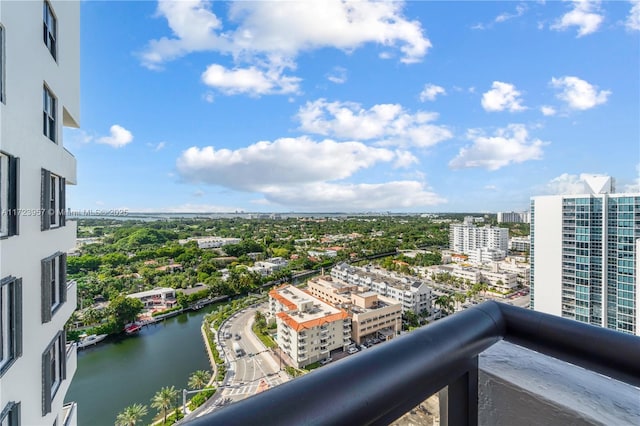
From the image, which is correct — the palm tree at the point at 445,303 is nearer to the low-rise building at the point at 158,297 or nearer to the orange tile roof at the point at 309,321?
the orange tile roof at the point at 309,321

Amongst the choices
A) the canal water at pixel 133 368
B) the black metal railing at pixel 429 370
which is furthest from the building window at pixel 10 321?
the canal water at pixel 133 368

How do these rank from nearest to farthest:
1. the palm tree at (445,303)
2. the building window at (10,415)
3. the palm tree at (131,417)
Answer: the building window at (10,415)
the palm tree at (131,417)
the palm tree at (445,303)

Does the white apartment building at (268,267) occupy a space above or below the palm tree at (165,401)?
above

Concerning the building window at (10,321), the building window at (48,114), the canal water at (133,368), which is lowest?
the canal water at (133,368)

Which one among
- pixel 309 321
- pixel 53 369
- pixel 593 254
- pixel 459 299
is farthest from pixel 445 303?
pixel 53 369

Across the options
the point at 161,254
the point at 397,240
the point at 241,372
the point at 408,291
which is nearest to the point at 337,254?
the point at 397,240

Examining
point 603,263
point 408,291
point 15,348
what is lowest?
point 408,291

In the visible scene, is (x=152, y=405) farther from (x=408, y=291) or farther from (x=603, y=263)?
(x=603, y=263)
